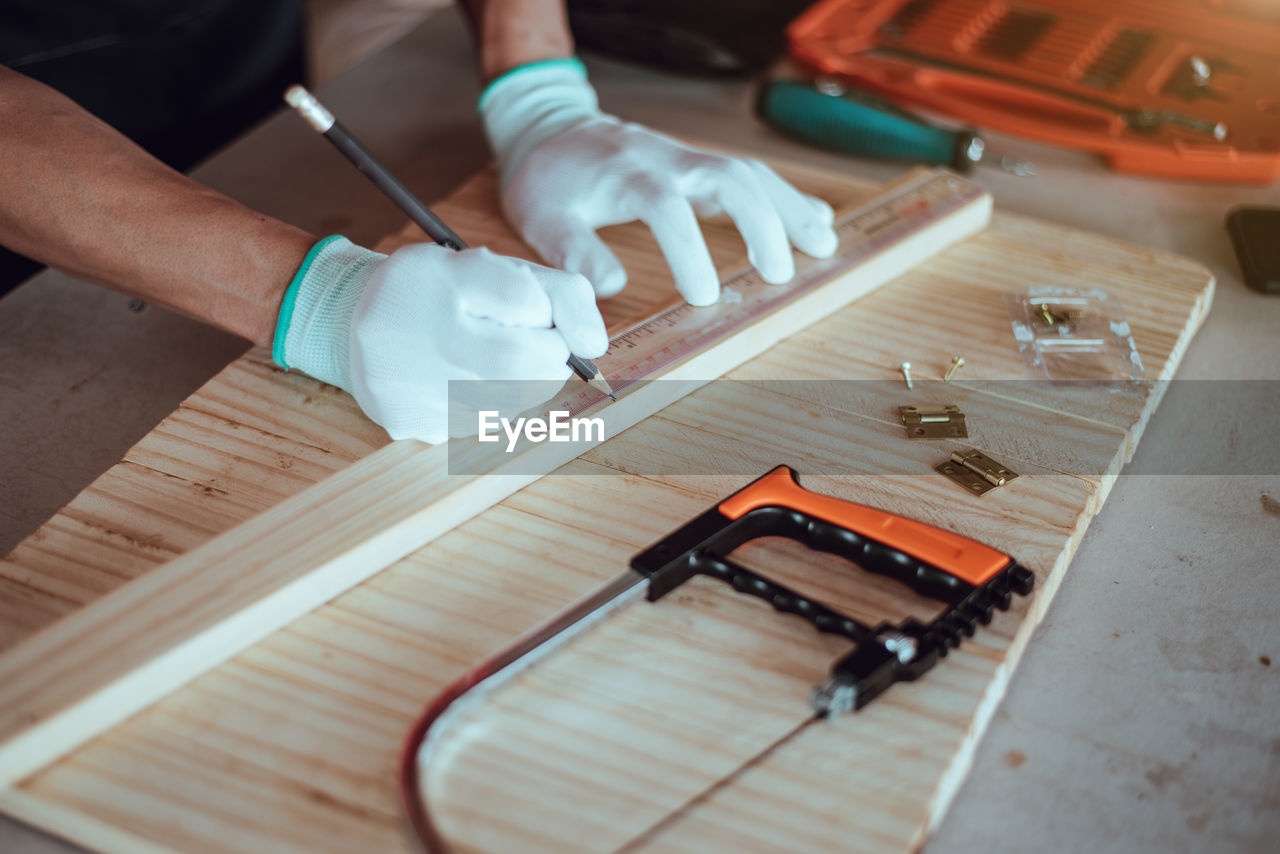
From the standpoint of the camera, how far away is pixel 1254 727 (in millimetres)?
903

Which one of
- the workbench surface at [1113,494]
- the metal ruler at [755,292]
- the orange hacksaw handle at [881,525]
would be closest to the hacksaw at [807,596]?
the orange hacksaw handle at [881,525]

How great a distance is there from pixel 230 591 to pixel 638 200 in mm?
676

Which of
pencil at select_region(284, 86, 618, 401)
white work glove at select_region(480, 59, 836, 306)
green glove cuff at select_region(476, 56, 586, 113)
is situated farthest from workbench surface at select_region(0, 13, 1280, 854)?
pencil at select_region(284, 86, 618, 401)

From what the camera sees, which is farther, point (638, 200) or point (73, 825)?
point (638, 200)

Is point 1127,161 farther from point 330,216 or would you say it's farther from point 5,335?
point 5,335

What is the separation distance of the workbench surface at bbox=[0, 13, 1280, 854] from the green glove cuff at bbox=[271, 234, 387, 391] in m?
0.24

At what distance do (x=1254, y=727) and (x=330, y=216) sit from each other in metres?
1.35

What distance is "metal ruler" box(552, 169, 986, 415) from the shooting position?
1141 mm

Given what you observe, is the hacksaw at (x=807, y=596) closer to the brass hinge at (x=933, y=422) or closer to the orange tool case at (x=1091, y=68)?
the brass hinge at (x=933, y=422)

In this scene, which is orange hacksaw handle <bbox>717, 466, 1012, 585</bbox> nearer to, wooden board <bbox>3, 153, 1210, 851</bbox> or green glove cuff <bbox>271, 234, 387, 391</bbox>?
wooden board <bbox>3, 153, 1210, 851</bbox>

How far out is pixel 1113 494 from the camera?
1.14 meters

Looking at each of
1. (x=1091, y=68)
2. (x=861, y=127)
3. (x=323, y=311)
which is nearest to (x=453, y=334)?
(x=323, y=311)

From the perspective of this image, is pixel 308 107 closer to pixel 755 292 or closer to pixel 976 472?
pixel 755 292

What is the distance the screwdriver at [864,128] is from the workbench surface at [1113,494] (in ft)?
0.13
